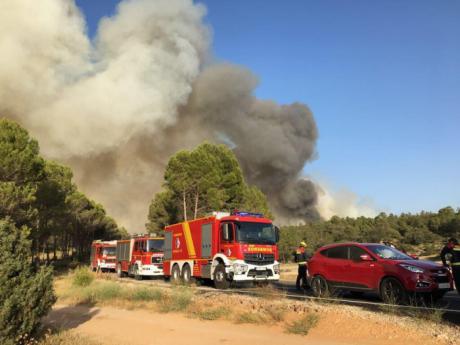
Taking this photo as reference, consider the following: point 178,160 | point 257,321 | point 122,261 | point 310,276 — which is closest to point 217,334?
point 257,321

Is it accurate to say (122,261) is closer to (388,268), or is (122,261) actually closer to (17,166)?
(17,166)

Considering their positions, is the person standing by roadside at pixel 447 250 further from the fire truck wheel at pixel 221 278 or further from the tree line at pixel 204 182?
the tree line at pixel 204 182

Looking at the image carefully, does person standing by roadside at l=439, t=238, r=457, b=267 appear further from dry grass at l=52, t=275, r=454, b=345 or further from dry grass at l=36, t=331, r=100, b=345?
dry grass at l=36, t=331, r=100, b=345

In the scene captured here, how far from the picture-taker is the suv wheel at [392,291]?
8.96m

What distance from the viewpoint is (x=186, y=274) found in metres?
17.2

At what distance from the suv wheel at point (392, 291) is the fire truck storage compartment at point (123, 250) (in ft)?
56.6

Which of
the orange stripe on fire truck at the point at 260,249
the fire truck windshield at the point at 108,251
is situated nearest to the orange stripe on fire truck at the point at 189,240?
the orange stripe on fire truck at the point at 260,249

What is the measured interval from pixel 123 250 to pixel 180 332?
18228mm

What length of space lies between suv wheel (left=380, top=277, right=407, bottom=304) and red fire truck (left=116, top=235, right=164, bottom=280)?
13941mm

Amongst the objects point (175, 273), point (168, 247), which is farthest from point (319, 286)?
point (168, 247)

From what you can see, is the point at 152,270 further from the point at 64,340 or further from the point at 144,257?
the point at 64,340

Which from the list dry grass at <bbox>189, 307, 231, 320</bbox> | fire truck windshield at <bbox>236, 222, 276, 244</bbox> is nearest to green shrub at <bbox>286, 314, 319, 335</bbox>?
dry grass at <bbox>189, 307, 231, 320</bbox>

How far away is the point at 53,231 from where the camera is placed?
3284cm

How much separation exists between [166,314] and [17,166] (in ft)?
47.2
